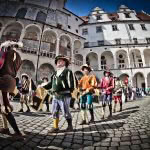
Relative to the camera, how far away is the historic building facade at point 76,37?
16.7m

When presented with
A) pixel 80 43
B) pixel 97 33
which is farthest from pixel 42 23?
pixel 97 33

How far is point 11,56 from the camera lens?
241 cm

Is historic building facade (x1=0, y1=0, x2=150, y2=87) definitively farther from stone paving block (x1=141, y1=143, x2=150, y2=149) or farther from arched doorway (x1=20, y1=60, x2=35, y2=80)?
stone paving block (x1=141, y1=143, x2=150, y2=149)

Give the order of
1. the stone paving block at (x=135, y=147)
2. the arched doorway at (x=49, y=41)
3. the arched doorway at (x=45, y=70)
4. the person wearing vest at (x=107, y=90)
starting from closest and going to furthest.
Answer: the stone paving block at (x=135, y=147), the person wearing vest at (x=107, y=90), the arched doorway at (x=45, y=70), the arched doorway at (x=49, y=41)

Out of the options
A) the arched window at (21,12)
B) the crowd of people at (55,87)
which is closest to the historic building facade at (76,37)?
the arched window at (21,12)

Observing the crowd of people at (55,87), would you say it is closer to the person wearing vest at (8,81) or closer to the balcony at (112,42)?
the person wearing vest at (8,81)

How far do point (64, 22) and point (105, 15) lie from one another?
495 inches

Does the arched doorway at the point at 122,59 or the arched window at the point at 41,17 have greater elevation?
the arched window at the point at 41,17

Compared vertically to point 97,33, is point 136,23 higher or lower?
higher

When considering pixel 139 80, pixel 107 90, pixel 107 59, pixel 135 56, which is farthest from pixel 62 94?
pixel 135 56

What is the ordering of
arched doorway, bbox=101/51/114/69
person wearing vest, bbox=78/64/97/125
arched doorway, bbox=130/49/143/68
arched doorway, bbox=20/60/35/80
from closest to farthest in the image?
person wearing vest, bbox=78/64/97/125 < arched doorway, bbox=20/60/35/80 < arched doorway, bbox=130/49/143/68 < arched doorway, bbox=101/51/114/69

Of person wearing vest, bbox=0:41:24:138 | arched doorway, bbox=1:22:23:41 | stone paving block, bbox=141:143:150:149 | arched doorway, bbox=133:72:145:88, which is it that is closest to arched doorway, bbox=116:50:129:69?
arched doorway, bbox=133:72:145:88

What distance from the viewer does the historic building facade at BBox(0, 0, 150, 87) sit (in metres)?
16.7

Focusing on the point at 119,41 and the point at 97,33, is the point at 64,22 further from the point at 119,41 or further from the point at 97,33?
the point at 119,41
